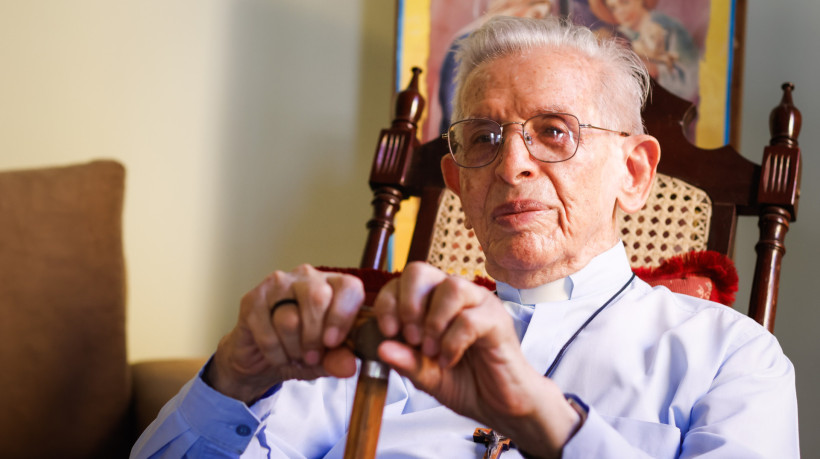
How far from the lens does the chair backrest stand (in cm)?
154

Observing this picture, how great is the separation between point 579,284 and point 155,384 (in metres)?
0.84

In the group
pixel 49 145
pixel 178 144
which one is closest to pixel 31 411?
pixel 49 145

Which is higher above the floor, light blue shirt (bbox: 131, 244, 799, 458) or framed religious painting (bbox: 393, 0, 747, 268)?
framed religious painting (bbox: 393, 0, 747, 268)

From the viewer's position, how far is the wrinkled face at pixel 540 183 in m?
1.24

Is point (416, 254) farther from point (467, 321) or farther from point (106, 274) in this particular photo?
point (467, 321)

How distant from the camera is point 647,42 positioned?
2.05 m

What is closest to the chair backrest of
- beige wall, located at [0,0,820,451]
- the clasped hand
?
beige wall, located at [0,0,820,451]

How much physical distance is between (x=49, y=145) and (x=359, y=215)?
0.88 m

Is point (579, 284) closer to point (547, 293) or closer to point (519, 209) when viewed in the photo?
point (547, 293)

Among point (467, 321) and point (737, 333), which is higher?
point (467, 321)

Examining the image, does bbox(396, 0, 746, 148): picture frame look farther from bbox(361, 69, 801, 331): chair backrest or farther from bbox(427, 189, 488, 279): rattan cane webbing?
bbox(427, 189, 488, 279): rattan cane webbing

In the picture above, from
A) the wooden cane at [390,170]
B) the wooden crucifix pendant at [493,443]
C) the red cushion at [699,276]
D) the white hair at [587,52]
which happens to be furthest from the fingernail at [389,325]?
the wooden cane at [390,170]

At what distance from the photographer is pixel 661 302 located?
1.26m

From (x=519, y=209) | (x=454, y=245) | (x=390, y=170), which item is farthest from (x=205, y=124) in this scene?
(x=519, y=209)
